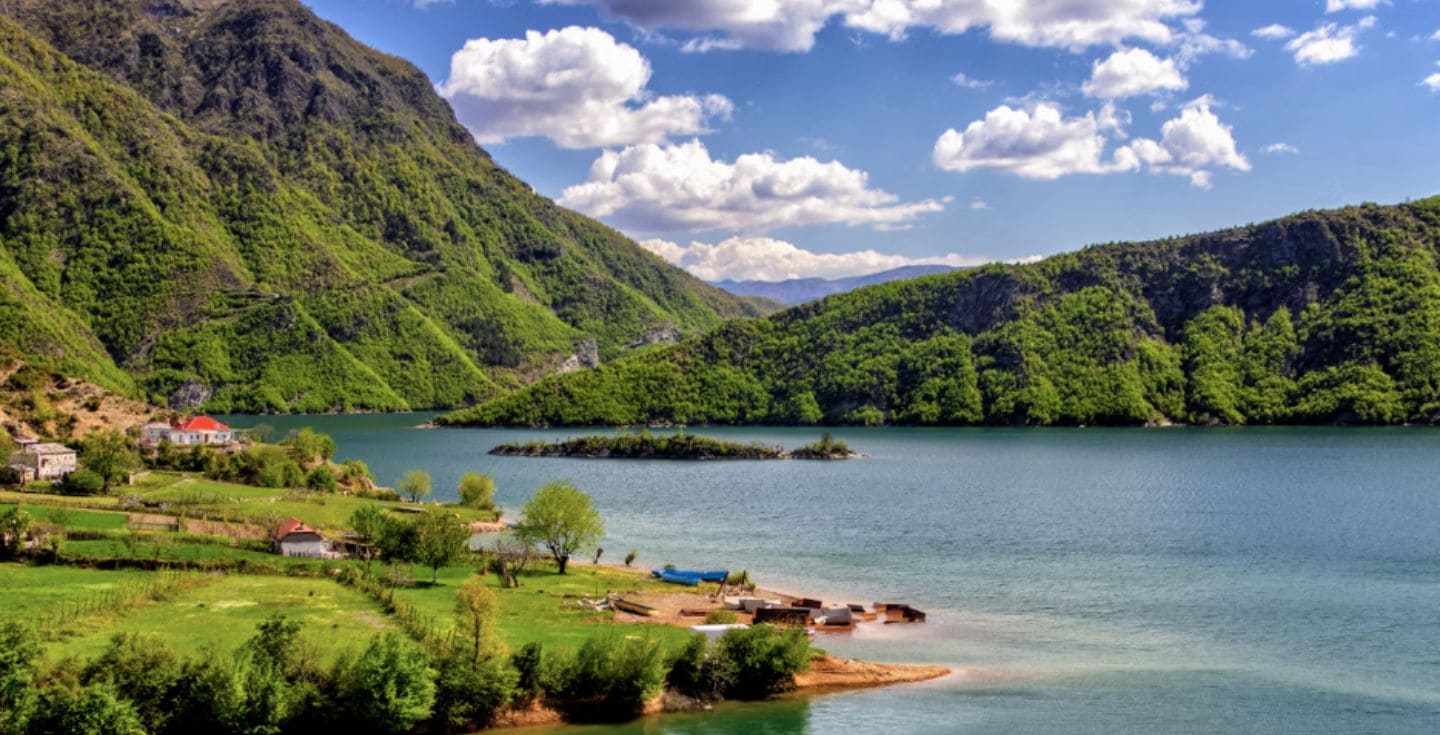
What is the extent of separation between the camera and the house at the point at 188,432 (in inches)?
5162

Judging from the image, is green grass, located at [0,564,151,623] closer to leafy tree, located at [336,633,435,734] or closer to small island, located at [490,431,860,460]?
leafy tree, located at [336,633,435,734]

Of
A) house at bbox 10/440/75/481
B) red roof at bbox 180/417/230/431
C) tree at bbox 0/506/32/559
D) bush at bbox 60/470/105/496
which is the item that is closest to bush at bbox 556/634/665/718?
tree at bbox 0/506/32/559

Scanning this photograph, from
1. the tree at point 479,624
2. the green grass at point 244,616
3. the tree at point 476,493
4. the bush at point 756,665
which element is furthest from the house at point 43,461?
the bush at point 756,665

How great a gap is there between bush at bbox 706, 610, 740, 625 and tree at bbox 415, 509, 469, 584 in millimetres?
15519

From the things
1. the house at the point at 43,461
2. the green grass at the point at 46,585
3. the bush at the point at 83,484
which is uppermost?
the house at the point at 43,461

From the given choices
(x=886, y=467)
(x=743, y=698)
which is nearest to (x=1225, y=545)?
(x=743, y=698)

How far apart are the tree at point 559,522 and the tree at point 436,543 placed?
7764 mm

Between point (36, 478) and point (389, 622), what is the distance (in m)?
57.2

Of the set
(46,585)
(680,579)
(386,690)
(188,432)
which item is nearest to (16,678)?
(386,690)

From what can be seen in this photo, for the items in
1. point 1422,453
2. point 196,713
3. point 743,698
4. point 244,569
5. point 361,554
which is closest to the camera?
point 196,713

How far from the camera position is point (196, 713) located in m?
37.6

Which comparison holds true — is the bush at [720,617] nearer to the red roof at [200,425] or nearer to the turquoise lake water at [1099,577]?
the turquoise lake water at [1099,577]

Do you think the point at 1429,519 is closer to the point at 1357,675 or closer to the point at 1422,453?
the point at 1357,675

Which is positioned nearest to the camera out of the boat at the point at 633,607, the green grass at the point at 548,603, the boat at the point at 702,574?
the green grass at the point at 548,603
